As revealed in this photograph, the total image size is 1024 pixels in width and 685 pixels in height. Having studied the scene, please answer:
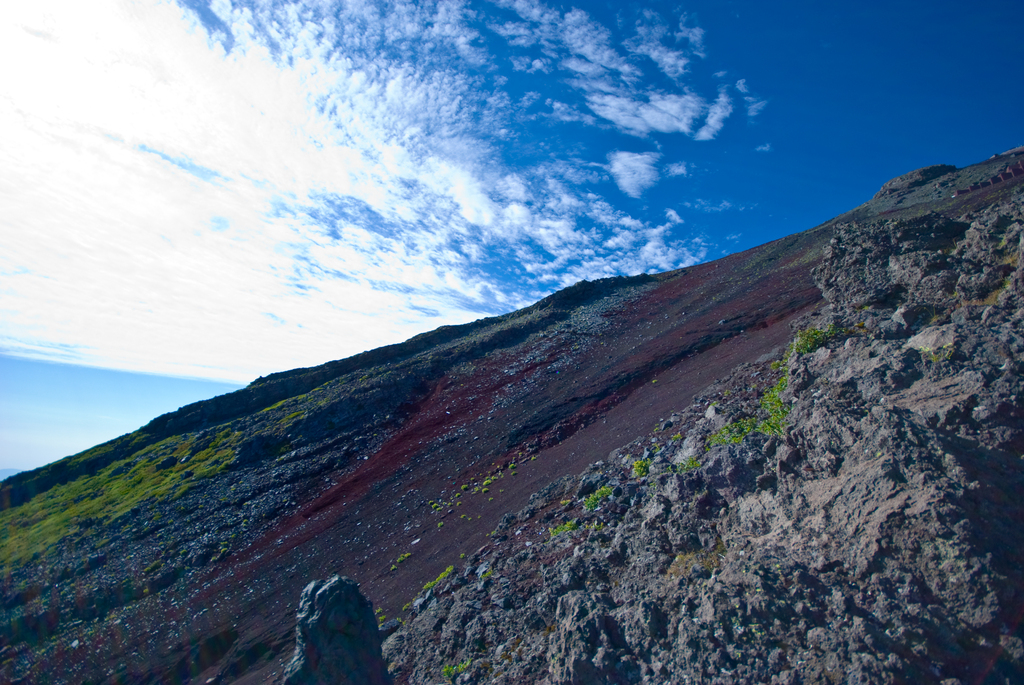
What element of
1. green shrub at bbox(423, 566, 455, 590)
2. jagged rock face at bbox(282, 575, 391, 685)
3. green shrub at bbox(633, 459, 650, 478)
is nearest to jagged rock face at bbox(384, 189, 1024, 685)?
green shrub at bbox(633, 459, 650, 478)

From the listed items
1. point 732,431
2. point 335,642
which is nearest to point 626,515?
point 732,431

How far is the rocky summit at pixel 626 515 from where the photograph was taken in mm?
3811

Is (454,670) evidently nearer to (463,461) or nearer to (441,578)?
(441,578)

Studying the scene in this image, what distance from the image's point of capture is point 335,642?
589 centimetres

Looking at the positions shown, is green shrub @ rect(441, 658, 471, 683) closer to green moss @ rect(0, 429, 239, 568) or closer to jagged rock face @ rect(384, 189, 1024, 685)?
jagged rock face @ rect(384, 189, 1024, 685)

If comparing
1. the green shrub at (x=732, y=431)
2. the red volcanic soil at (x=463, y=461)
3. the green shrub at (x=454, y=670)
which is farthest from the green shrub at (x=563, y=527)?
the red volcanic soil at (x=463, y=461)

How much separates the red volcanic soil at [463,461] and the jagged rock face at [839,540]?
6941 millimetres

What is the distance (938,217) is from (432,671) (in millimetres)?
12985

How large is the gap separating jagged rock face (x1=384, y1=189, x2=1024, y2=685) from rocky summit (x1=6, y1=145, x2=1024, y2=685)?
0.03 metres

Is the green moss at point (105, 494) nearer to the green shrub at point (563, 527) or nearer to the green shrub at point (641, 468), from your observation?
the green shrub at point (563, 527)

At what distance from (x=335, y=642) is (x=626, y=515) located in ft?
15.1

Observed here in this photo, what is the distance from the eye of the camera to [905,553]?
12.3 ft

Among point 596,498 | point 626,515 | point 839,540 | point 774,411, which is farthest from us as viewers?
point 596,498

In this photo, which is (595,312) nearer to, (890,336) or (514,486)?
(514,486)
